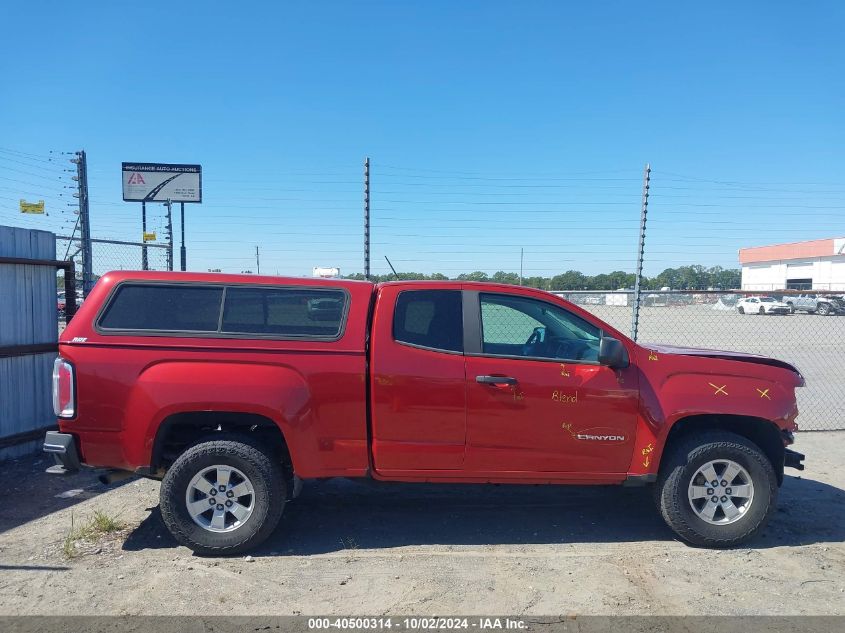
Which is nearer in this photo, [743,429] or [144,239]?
[743,429]

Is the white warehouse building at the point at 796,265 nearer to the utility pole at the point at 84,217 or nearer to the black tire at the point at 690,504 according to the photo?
the black tire at the point at 690,504

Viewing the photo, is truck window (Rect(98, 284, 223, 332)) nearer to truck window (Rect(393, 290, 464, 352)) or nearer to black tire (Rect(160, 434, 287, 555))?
black tire (Rect(160, 434, 287, 555))

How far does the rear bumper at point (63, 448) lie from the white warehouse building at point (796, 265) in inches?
1777

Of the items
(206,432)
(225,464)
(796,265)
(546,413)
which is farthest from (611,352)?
(796,265)

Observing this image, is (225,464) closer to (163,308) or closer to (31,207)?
(163,308)

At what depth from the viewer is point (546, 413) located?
427cm

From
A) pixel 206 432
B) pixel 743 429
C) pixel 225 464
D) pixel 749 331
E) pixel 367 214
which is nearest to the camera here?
pixel 225 464

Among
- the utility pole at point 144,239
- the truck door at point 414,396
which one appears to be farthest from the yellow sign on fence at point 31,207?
the truck door at point 414,396

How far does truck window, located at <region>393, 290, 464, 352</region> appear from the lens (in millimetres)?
4348

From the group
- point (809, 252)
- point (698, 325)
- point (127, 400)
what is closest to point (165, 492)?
point (127, 400)

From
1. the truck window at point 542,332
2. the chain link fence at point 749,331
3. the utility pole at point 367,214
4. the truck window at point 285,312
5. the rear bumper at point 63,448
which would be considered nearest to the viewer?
the rear bumper at point 63,448

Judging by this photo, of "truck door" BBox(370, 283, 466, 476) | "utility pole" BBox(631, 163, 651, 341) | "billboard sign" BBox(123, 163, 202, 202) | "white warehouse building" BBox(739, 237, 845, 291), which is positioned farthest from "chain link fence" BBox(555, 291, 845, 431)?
"white warehouse building" BBox(739, 237, 845, 291)

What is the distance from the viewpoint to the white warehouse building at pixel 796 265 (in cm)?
4462

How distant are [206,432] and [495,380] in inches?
85.3
